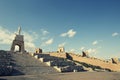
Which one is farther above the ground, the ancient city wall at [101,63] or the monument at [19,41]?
the monument at [19,41]

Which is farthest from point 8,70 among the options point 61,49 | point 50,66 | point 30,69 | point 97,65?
point 61,49

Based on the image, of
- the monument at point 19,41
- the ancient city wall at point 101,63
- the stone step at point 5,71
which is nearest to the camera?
the stone step at point 5,71

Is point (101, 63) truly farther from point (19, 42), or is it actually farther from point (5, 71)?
point (5, 71)

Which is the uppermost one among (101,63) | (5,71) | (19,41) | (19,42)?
(19,41)

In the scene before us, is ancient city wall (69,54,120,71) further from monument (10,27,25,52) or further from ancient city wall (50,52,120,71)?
monument (10,27,25,52)

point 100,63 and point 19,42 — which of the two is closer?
point 100,63

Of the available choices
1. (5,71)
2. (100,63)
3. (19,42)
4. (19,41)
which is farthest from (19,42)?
(100,63)

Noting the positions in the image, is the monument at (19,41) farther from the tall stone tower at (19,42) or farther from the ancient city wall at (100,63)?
the ancient city wall at (100,63)

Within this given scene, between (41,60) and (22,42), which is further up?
(22,42)

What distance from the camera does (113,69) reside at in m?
32.1

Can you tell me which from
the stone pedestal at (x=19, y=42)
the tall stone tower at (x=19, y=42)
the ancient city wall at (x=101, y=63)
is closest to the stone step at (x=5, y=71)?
the tall stone tower at (x=19, y=42)

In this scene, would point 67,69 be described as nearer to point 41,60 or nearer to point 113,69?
point 41,60

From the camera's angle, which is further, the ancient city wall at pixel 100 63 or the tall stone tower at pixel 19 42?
the tall stone tower at pixel 19 42

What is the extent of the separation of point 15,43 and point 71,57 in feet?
51.2
